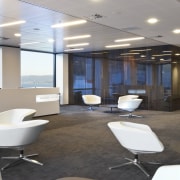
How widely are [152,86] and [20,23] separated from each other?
6890 mm

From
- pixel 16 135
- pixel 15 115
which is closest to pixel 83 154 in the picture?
pixel 16 135

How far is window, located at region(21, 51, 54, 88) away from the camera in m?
13.3

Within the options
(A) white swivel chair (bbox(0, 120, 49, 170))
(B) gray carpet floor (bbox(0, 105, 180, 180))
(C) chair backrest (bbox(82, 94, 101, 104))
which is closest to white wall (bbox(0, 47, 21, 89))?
(C) chair backrest (bbox(82, 94, 101, 104))

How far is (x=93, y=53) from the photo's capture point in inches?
556

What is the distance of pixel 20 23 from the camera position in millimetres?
7453

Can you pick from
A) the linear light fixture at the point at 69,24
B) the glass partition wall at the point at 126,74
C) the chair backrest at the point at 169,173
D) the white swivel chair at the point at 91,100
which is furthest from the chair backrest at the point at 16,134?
the glass partition wall at the point at 126,74

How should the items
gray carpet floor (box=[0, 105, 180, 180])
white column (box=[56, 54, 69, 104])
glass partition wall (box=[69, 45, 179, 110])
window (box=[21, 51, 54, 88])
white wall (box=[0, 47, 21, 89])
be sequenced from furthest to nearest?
1. white column (box=[56, 54, 69, 104])
2. window (box=[21, 51, 54, 88])
3. glass partition wall (box=[69, 45, 179, 110])
4. white wall (box=[0, 47, 21, 89])
5. gray carpet floor (box=[0, 105, 180, 180])

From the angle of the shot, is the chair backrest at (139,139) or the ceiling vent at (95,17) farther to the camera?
the ceiling vent at (95,17)

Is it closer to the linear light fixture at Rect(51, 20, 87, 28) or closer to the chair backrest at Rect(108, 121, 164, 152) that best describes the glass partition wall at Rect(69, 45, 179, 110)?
the linear light fixture at Rect(51, 20, 87, 28)

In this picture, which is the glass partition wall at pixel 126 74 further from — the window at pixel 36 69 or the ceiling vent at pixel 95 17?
the ceiling vent at pixel 95 17

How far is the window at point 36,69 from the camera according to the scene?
13.3 m

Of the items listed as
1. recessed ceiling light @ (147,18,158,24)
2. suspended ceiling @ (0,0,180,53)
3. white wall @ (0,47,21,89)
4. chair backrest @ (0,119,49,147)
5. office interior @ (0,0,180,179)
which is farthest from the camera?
white wall @ (0,47,21,89)

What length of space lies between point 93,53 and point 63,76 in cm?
199

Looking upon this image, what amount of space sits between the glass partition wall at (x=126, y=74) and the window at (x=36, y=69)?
1.19 meters
